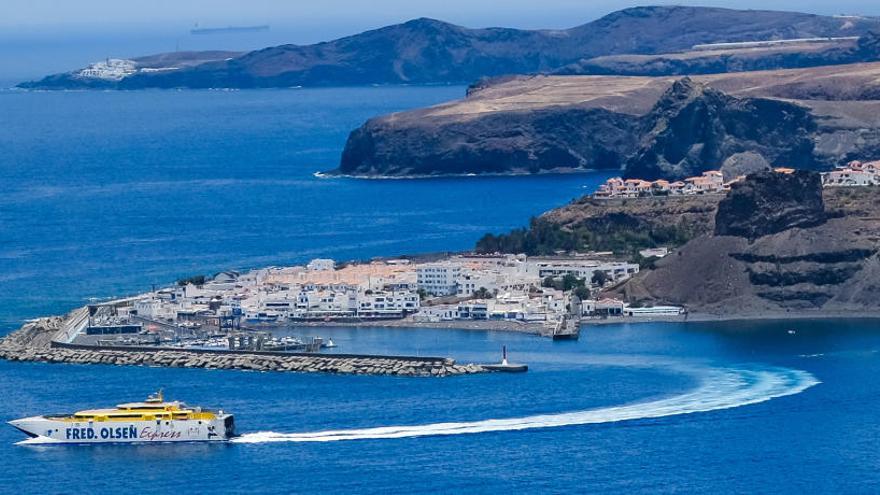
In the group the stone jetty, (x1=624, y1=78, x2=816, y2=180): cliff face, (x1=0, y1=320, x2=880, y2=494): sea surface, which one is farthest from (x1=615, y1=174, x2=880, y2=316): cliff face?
(x1=624, y1=78, x2=816, y2=180): cliff face

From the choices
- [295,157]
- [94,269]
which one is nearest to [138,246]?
[94,269]

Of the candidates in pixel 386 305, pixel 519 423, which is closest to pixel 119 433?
pixel 519 423

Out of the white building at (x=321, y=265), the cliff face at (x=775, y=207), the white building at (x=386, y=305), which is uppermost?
the cliff face at (x=775, y=207)

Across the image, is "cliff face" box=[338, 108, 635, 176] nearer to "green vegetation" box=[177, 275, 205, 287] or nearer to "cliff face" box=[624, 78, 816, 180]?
"cliff face" box=[624, 78, 816, 180]

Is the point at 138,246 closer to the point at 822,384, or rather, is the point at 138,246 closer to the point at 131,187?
the point at 131,187

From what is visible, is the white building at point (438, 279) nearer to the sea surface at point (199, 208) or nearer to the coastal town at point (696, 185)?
the sea surface at point (199, 208)

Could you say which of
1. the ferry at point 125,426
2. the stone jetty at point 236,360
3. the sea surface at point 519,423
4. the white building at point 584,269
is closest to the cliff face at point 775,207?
the white building at point 584,269
